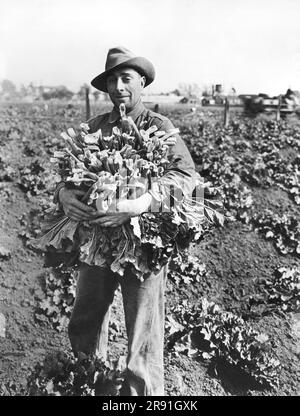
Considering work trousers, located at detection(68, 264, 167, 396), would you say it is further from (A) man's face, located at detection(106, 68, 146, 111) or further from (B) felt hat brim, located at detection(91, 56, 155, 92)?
(B) felt hat brim, located at detection(91, 56, 155, 92)

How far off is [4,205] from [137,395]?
4058 mm

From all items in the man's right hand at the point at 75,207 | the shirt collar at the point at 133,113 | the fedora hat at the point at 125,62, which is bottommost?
the man's right hand at the point at 75,207

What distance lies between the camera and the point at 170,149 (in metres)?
2.43

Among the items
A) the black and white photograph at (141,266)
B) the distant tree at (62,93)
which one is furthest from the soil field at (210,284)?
the distant tree at (62,93)

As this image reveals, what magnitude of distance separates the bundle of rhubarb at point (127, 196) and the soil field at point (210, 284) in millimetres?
531

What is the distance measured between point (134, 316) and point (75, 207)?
2.13ft

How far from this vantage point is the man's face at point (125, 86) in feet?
7.91

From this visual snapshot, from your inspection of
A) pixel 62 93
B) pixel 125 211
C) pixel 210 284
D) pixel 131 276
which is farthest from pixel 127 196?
pixel 62 93

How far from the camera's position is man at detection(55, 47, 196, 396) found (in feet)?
7.71

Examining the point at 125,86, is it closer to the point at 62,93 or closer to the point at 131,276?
the point at 131,276

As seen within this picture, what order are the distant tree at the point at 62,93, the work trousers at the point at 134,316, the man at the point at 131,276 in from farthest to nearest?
1. the distant tree at the point at 62,93
2. the work trousers at the point at 134,316
3. the man at the point at 131,276

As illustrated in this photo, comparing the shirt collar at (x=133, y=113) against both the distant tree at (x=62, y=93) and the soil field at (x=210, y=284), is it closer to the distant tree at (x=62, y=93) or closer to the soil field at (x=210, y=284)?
the soil field at (x=210, y=284)

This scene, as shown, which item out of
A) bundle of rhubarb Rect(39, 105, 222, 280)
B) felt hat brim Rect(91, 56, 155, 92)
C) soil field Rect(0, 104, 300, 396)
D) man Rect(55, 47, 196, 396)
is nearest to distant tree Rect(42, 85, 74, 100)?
soil field Rect(0, 104, 300, 396)

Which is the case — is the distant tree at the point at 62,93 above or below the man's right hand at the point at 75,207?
below
